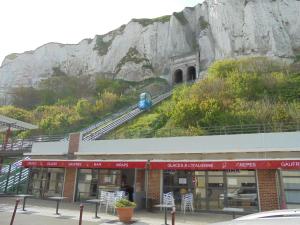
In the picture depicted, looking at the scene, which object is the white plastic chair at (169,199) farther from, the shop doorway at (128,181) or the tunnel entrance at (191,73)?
the tunnel entrance at (191,73)

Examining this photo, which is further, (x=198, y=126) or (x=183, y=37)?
(x=183, y=37)

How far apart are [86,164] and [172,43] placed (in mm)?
49288

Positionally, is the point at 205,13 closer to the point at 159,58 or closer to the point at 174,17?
the point at 174,17

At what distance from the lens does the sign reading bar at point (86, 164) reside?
15.5 metres

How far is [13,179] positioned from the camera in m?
22.5

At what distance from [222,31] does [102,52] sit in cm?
2849

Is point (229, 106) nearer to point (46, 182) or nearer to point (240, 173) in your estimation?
point (240, 173)

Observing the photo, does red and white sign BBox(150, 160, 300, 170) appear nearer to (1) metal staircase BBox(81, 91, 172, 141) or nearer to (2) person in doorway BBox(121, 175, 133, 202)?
(2) person in doorway BBox(121, 175, 133, 202)

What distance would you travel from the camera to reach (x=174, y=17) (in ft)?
213

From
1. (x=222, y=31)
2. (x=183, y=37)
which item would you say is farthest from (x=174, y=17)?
(x=222, y=31)

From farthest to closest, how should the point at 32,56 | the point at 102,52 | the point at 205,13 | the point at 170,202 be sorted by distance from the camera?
the point at 32,56 < the point at 102,52 < the point at 205,13 < the point at 170,202

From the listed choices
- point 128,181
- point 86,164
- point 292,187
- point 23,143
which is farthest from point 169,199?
point 23,143

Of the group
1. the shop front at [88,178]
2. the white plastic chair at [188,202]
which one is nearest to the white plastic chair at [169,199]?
the white plastic chair at [188,202]

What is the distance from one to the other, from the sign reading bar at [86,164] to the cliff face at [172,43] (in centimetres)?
3745
